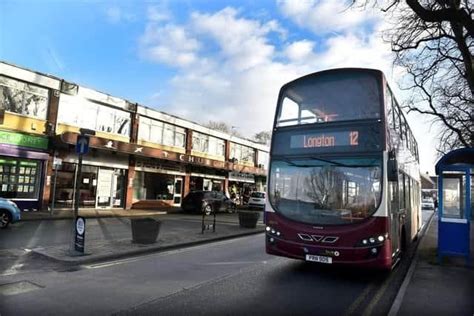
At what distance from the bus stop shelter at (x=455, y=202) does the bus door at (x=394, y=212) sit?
260 centimetres

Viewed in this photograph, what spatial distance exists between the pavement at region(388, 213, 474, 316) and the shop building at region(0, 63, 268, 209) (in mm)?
16132

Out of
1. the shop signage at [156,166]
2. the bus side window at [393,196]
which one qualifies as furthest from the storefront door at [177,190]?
the bus side window at [393,196]

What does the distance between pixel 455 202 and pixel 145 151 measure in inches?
712

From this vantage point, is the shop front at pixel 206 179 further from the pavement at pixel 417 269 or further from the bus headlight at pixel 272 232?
the bus headlight at pixel 272 232

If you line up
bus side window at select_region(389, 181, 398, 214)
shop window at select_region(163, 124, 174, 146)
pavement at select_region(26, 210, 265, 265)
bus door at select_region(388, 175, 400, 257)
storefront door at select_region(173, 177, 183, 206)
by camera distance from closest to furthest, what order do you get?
bus door at select_region(388, 175, 400, 257) < bus side window at select_region(389, 181, 398, 214) < pavement at select_region(26, 210, 265, 265) < shop window at select_region(163, 124, 174, 146) < storefront door at select_region(173, 177, 183, 206)

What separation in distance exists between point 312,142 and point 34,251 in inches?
288

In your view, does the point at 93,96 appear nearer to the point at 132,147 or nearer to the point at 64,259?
the point at 132,147

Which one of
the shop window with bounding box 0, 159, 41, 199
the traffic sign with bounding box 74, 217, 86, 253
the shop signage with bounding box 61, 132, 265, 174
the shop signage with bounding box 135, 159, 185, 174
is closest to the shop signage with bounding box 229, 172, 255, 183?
the shop signage with bounding box 61, 132, 265, 174

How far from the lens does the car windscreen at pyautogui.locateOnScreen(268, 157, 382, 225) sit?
301 inches

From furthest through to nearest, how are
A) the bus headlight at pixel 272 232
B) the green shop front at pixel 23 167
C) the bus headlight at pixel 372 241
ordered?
the green shop front at pixel 23 167 → the bus headlight at pixel 272 232 → the bus headlight at pixel 372 241

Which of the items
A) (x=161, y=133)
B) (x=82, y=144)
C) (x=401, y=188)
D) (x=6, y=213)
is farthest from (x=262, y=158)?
(x=82, y=144)

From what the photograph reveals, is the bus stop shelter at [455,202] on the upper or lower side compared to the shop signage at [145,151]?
lower

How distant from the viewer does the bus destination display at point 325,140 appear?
7.95 metres

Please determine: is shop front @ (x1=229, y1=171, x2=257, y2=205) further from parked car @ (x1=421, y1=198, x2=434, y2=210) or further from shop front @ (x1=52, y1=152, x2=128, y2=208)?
parked car @ (x1=421, y1=198, x2=434, y2=210)
